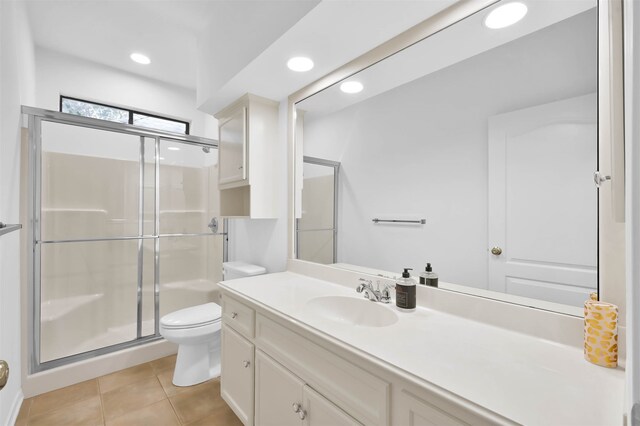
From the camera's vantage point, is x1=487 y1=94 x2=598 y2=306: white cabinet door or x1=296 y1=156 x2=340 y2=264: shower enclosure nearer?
x1=487 y1=94 x2=598 y2=306: white cabinet door

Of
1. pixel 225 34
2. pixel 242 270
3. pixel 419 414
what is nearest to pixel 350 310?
pixel 419 414

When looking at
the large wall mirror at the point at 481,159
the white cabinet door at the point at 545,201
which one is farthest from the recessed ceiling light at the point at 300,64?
the white cabinet door at the point at 545,201

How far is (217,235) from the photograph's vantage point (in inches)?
116

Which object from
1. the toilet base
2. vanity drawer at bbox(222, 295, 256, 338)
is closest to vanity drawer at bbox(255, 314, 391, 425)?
vanity drawer at bbox(222, 295, 256, 338)

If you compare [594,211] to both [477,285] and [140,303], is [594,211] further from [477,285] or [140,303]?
[140,303]

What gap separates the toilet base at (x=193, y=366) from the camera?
208cm

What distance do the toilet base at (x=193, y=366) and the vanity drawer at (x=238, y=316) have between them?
0.61 metres

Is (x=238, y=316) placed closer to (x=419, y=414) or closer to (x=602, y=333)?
(x=419, y=414)

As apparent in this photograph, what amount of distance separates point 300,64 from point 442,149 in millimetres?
951

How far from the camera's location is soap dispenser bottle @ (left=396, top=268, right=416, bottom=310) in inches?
48.9

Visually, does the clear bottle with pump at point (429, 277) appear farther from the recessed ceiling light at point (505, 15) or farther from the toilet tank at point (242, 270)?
the toilet tank at point (242, 270)

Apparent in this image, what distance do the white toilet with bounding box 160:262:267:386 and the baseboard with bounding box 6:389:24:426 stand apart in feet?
2.61

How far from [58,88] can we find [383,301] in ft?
11.5

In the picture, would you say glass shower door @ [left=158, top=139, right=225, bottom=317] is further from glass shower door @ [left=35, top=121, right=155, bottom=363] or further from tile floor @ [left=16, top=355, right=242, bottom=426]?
tile floor @ [left=16, top=355, right=242, bottom=426]
